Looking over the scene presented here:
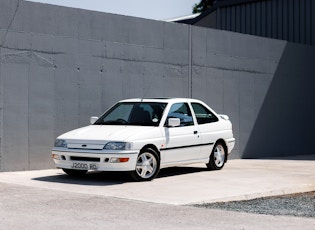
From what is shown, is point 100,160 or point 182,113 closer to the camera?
point 100,160

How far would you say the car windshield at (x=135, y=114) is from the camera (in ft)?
41.5

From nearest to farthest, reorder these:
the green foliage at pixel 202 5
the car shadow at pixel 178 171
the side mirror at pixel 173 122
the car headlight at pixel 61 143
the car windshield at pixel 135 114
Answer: the car headlight at pixel 61 143
the side mirror at pixel 173 122
the car windshield at pixel 135 114
the car shadow at pixel 178 171
the green foliage at pixel 202 5

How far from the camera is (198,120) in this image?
13.5 metres

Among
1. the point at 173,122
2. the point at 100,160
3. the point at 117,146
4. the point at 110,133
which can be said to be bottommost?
the point at 100,160

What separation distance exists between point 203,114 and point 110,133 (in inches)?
107

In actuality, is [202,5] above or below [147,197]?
above

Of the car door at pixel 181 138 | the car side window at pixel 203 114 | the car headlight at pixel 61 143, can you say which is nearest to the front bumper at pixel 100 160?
the car headlight at pixel 61 143

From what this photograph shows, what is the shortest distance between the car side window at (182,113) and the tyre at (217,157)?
1.07 meters

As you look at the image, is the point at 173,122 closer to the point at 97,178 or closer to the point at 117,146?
the point at 117,146

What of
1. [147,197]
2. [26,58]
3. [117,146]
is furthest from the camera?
[26,58]

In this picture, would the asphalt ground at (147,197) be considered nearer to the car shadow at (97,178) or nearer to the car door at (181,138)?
the car shadow at (97,178)

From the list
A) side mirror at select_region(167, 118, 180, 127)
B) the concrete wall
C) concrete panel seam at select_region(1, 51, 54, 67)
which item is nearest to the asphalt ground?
side mirror at select_region(167, 118, 180, 127)

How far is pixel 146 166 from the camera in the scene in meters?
12.0

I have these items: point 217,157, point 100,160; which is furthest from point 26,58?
point 217,157
